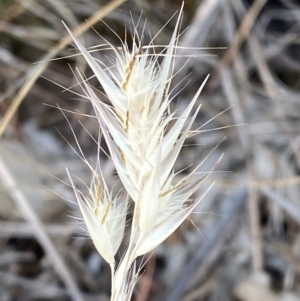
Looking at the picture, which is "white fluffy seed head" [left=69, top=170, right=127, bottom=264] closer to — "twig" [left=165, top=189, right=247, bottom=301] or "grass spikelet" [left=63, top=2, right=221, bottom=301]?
"grass spikelet" [left=63, top=2, right=221, bottom=301]

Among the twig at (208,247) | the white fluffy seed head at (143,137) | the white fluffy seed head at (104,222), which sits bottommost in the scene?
the twig at (208,247)

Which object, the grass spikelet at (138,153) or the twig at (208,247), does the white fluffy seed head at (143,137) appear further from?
the twig at (208,247)

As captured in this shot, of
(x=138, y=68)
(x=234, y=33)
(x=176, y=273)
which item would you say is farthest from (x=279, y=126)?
(x=138, y=68)

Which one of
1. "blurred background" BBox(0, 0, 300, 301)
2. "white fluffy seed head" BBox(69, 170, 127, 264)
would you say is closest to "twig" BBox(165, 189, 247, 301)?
"blurred background" BBox(0, 0, 300, 301)

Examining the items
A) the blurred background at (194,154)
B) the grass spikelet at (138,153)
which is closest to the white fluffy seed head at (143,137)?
the grass spikelet at (138,153)

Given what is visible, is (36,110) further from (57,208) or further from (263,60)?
(263,60)

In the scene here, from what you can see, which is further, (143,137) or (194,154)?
(194,154)

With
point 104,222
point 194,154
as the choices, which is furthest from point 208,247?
point 104,222

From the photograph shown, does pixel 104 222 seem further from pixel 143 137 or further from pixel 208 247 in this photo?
pixel 208 247

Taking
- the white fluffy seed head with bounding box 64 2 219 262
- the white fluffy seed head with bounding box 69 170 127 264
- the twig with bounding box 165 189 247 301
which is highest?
the white fluffy seed head with bounding box 64 2 219 262
